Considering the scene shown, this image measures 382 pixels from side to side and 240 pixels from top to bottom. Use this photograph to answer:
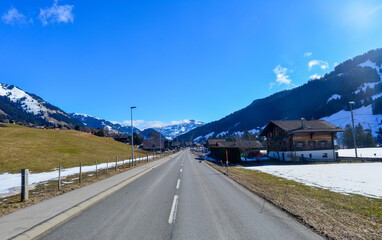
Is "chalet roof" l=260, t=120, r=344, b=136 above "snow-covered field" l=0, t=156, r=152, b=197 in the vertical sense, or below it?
above

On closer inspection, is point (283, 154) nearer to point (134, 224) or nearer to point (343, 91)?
point (134, 224)

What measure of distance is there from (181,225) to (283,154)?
4084 cm

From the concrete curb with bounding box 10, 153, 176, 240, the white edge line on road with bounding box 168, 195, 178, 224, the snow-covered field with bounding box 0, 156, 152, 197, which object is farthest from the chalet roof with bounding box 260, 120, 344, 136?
the concrete curb with bounding box 10, 153, 176, 240

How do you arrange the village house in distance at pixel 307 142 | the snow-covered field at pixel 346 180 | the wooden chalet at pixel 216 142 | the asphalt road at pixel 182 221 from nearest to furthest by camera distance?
the asphalt road at pixel 182 221 → the snow-covered field at pixel 346 180 → the village house in distance at pixel 307 142 → the wooden chalet at pixel 216 142

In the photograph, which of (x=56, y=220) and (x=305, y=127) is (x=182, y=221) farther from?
(x=305, y=127)

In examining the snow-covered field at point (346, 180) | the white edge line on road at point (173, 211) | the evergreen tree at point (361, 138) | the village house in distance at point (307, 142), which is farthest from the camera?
the evergreen tree at point (361, 138)

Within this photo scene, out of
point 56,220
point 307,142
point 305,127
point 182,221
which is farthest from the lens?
point 305,127

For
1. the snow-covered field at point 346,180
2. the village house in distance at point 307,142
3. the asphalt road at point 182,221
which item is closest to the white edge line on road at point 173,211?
the asphalt road at point 182,221

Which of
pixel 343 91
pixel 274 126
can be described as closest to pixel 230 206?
pixel 274 126

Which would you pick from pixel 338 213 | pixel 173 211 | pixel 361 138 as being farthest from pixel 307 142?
pixel 361 138

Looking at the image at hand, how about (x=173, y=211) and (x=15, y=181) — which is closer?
(x=173, y=211)

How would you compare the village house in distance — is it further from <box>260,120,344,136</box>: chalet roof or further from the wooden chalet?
the wooden chalet

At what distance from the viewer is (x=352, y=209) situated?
23.5ft

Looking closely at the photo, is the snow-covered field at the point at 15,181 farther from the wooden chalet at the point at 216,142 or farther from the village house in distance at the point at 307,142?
the wooden chalet at the point at 216,142
